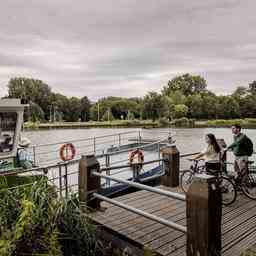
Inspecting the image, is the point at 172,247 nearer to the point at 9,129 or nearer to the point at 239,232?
the point at 239,232

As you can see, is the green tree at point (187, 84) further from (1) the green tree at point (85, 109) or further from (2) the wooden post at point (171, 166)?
(2) the wooden post at point (171, 166)

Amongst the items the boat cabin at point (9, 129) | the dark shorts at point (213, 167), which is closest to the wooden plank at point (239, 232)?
the dark shorts at point (213, 167)

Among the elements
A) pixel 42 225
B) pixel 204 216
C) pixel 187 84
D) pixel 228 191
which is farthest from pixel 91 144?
pixel 187 84

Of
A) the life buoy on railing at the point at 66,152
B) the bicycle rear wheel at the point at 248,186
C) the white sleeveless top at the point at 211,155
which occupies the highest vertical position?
the white sleeveless top at the point at 211,155

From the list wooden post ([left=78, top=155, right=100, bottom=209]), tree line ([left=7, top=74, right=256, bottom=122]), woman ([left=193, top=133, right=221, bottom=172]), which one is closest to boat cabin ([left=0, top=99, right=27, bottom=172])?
wooden post ([left=78, top=155, right=100, bottom=209])

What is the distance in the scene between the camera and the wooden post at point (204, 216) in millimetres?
3619

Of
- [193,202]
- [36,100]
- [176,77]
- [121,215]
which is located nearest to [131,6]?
[121,215]

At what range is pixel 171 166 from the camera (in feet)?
24.7

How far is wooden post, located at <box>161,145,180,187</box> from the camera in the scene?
7.57 meters

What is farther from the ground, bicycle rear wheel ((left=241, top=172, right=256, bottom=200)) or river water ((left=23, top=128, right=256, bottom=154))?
bicycle rear wheel ((left=241, top=172, right=256, bottom=200))

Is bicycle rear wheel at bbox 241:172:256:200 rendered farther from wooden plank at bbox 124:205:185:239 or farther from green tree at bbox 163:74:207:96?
green tree at bbox 163:74:207:96

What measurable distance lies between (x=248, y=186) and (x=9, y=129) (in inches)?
234

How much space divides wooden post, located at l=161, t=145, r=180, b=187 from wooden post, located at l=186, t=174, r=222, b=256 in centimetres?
378

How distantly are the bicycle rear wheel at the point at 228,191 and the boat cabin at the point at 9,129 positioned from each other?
521 cm
